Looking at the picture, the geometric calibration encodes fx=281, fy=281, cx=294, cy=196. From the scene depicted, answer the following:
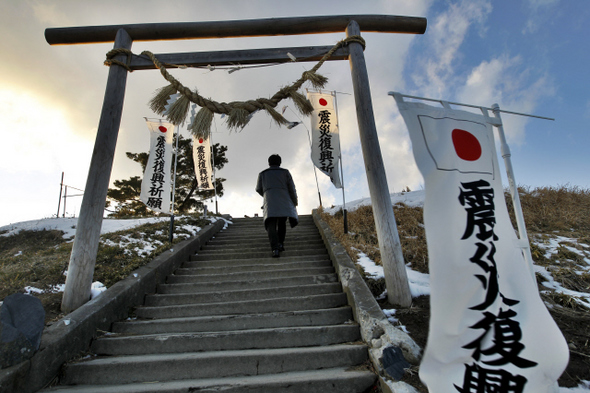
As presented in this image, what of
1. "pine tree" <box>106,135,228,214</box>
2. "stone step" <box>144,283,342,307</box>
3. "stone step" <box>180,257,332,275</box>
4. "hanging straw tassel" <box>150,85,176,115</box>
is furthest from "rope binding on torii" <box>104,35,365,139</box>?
"pine tree" <box>106,135,228,214</box>

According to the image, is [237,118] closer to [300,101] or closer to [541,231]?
[300,101]

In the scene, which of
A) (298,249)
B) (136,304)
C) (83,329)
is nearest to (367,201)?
(298,249)

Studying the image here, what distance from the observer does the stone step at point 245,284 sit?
4.08m

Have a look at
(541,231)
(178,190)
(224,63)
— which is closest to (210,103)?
(224,63)

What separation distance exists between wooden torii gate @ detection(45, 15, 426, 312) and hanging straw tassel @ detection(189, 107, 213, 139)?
94cm

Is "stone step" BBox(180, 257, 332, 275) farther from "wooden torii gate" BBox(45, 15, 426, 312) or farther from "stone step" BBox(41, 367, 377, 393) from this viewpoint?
"stone step" BBox(41, 367, 377, 393)

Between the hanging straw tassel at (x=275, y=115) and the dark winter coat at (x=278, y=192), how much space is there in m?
0.95

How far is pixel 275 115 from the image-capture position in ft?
15.3

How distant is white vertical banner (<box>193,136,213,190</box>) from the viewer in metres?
9.97

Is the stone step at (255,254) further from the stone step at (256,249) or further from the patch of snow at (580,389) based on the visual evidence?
the patch of snow at (580,389)

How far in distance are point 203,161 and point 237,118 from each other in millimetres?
5983

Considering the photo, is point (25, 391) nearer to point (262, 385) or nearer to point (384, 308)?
point (262, 385)

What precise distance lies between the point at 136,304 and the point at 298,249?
2.88 m

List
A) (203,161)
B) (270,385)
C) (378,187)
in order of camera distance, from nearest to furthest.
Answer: (270,385) < (378,187) < (203,161)
